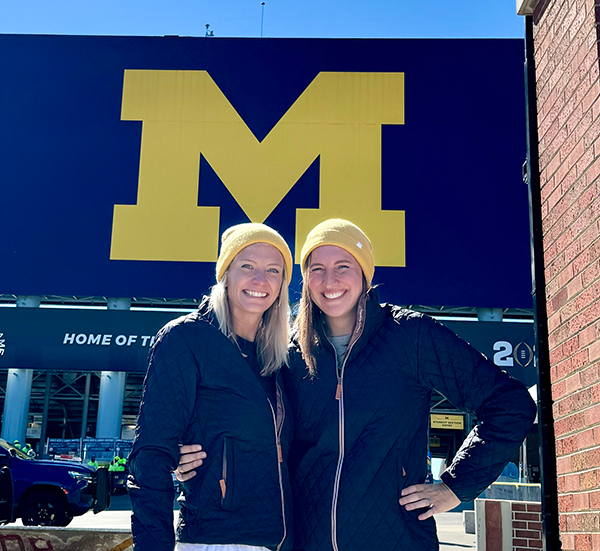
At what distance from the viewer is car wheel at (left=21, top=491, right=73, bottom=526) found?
8.84 m

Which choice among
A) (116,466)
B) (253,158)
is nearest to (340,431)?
(253,158)

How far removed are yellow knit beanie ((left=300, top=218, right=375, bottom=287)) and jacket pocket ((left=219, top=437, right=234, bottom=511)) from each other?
0.70m

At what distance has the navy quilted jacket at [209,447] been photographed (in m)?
1.94

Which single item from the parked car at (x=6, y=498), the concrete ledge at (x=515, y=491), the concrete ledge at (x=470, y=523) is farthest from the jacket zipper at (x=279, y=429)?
the concrete ledge at (x=470, y=523)

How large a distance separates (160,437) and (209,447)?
0.50ft

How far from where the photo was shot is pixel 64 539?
3.45m

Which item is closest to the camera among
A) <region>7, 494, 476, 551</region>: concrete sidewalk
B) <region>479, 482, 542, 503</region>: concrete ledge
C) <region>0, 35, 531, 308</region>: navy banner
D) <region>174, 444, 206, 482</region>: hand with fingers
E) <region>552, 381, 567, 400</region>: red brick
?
<region>174, 444, 206, 482</region>: hand with fingers

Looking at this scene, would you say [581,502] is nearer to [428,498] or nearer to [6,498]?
[428,498]

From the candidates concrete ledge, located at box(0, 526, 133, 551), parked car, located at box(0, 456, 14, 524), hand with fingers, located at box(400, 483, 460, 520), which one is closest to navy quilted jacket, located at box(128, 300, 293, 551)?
hand with fingers, located at box(400, 483, 460, 520)

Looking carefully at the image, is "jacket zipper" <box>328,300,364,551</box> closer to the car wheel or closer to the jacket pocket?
the jacket pocket

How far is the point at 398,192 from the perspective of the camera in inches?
450

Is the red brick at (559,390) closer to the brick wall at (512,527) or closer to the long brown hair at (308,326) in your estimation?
the long brown hair at (308,326)

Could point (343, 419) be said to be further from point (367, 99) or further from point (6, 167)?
point (6, 167)

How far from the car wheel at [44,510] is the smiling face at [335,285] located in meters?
7.77
